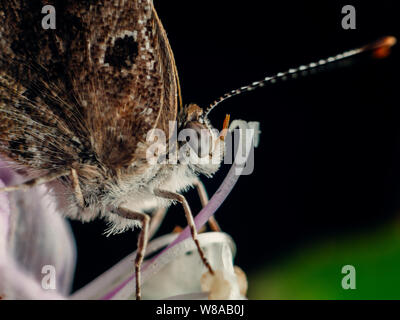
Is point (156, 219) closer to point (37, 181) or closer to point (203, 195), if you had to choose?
point (203, 195)

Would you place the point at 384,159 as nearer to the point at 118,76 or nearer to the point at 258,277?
the point at 258,277

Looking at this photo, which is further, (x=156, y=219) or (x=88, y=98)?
(x=156, y=219)

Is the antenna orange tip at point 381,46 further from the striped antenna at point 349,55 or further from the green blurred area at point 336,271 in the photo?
the green blurred area at point 336,271

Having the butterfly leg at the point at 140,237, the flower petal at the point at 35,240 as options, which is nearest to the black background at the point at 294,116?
the flower petal at the point at 35,240

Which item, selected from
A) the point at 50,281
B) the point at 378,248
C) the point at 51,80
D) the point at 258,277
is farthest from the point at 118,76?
the point at 378,248

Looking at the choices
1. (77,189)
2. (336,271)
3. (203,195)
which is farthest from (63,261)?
(336,271)

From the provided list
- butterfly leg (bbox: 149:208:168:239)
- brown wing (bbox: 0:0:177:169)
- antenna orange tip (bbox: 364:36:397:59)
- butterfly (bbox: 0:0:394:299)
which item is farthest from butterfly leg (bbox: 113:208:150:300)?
antenna orange tip (bbox: 364:36:397:59)
